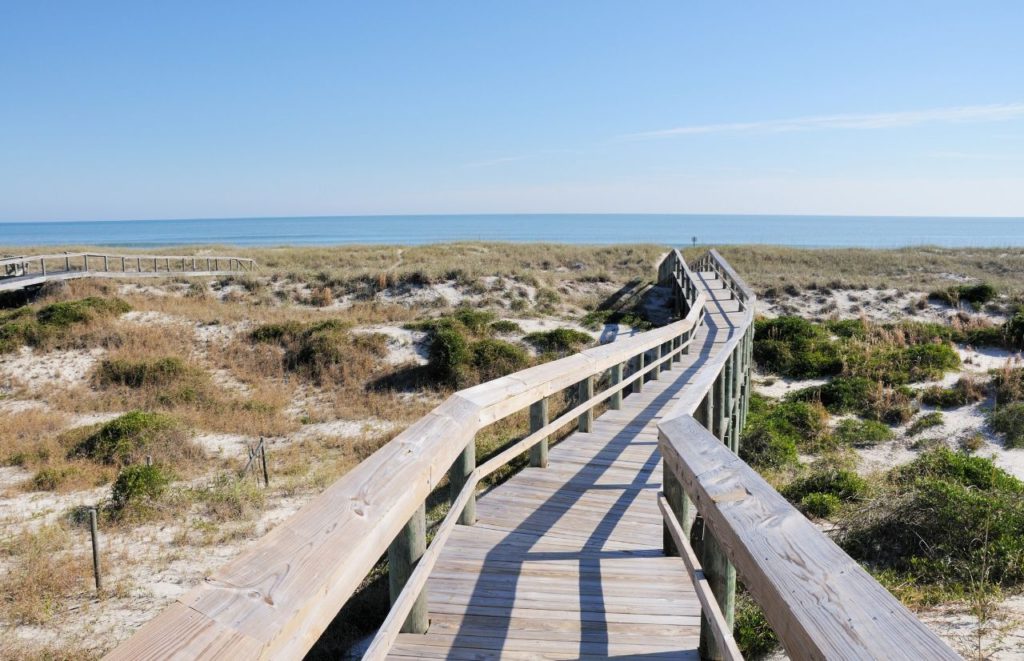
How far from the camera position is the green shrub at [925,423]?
14.2 m

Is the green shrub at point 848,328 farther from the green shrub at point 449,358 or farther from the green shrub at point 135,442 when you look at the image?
the green shrub at point 135,442

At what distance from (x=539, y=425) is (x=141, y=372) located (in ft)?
51.9

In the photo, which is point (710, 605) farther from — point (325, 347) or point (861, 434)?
point (325, 347)

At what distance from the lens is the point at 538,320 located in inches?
949

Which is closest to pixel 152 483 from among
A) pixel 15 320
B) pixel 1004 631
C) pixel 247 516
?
pixel 247 516

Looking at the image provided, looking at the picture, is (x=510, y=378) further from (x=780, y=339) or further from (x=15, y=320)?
(x=15, y=320)

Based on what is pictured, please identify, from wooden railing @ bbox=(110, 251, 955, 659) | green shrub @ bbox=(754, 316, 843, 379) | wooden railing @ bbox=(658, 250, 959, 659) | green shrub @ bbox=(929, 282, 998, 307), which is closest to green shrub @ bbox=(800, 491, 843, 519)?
wooden railing @ bbox=(110, 251, 955, 659)

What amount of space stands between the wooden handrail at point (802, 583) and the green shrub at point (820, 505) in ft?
27.4

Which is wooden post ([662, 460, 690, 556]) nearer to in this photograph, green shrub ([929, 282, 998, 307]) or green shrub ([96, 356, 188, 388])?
green shrub ([96, 356, 188, 388])

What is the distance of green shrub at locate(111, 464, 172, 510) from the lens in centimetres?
1067

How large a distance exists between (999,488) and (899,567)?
366 cm

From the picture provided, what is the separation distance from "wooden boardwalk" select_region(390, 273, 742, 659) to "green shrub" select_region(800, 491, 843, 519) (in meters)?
4.38

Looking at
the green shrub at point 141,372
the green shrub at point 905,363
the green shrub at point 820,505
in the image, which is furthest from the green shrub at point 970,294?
the green shrub at point 141,372

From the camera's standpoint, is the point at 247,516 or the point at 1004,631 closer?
the point at 1004,631
